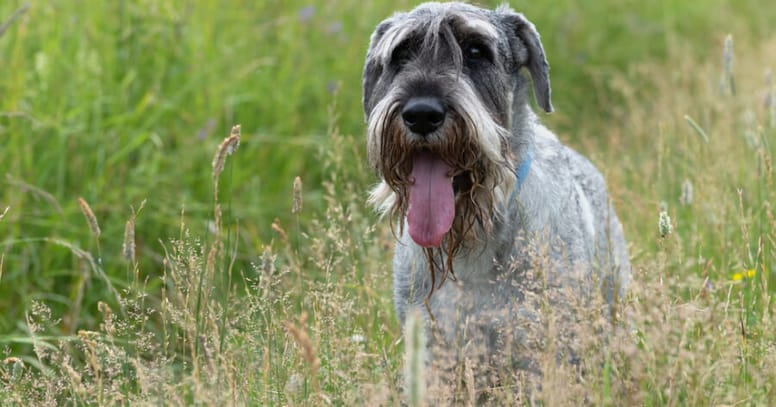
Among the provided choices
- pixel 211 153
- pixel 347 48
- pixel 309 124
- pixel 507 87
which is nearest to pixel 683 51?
pixel 347 48

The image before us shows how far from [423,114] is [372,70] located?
0.82 m

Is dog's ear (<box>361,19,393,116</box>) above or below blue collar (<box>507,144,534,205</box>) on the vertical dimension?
above

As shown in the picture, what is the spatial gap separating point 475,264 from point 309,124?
3.83m

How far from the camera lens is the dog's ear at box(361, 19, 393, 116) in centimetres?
454

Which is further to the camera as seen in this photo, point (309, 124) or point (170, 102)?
point (309, 124)

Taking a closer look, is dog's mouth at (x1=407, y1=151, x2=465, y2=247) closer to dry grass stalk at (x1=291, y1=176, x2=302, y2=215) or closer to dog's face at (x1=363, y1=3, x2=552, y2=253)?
dog's face at (x1=363, y1=3, x2=552, y2=253)

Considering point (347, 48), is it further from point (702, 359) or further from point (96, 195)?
point (702, 359)

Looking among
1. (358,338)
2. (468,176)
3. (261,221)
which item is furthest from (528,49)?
(261,221)

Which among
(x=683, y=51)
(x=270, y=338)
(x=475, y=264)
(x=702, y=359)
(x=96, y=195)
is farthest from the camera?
(x=683, y=51)

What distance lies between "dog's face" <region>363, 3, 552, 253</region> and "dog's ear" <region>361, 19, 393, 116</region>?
69 mm

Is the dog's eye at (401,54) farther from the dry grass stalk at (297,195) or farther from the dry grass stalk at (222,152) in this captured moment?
the dry grass stalk at (222,152)

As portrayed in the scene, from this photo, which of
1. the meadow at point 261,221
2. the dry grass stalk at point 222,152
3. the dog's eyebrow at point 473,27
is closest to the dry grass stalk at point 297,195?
the meadow at point 261,221

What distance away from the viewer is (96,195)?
5.91 metres

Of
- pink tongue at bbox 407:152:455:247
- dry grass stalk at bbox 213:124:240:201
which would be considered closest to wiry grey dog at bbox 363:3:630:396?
pink tongue at bbox 407:152:455:247
